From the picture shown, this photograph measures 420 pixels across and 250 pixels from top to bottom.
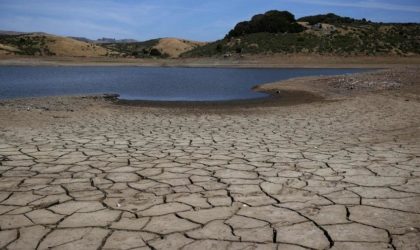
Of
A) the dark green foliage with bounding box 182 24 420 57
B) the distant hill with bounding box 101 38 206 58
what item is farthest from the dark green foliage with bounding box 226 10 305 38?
the distant hill with bounding box 101 38 206 58

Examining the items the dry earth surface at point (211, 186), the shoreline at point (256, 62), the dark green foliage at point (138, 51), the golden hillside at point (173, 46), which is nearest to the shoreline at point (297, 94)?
the dry earth surface at point (211, 186)

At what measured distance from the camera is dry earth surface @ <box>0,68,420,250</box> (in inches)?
117

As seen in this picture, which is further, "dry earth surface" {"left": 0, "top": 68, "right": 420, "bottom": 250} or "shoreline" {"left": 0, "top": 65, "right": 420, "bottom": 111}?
"shoreline" {"left": 0, "top": 65, "right": 420, "bottom": 111}

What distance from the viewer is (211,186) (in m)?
4.17

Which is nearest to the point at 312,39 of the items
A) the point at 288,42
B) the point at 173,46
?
the point at 288,42

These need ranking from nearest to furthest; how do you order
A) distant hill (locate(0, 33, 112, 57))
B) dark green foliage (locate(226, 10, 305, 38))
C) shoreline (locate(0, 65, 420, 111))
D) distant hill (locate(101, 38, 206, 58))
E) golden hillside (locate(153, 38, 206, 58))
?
shoreline (locate(0, 65, 420, 111)) < distant hill (locate(0, 33, 112, 57)) < dark green foliage (locate(226, 10, 305, 38)) < distant hill (locate(101, 38, 206, 58)) < golden hillside (locate(153, 38, 206, 58))

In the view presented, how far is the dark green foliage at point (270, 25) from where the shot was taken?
57188 millimetres

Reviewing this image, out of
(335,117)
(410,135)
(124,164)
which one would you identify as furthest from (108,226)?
(335,117)

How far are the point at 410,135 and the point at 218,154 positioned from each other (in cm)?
364

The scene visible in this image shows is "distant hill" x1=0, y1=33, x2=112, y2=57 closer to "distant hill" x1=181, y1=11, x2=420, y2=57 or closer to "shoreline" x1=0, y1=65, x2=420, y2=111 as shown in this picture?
"distant hill" x1=181, y1=11, x2=420, y2=57

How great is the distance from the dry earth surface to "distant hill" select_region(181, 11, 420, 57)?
41587mm

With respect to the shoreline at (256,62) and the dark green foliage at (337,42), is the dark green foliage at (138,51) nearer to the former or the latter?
the dark green foliage at (337,42)

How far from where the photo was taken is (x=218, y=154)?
5699 mm

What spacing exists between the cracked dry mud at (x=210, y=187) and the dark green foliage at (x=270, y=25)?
2011 inches
